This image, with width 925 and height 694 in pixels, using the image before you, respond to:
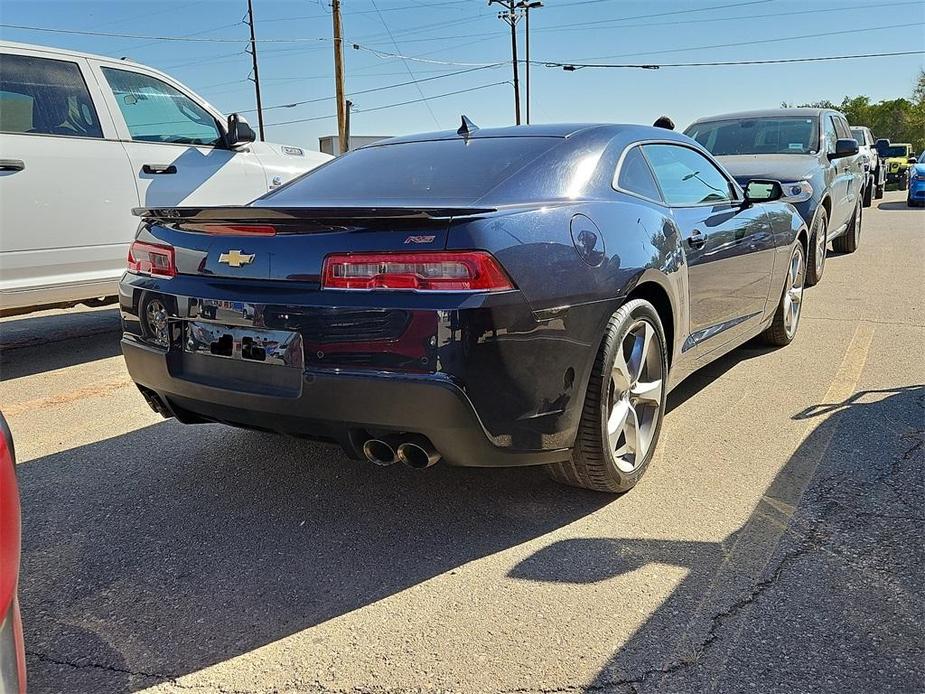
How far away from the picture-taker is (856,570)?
2.57 metres

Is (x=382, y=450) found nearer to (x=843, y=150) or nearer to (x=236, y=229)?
(x=236, y=229)

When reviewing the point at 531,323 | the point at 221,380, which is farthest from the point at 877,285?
the point at 221,380

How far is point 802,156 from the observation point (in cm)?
841

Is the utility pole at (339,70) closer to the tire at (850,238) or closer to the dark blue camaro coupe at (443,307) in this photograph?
the tire at (850,238)

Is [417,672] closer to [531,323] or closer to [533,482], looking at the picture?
[531,323]

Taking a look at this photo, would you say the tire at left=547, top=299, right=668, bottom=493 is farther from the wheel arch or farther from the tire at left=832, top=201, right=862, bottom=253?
the tire at left=832, top=201, right=862, bottom=253

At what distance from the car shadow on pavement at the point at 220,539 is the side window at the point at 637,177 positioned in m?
1.29

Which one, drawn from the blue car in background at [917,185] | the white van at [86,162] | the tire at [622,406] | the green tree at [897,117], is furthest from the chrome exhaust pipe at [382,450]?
the green tree at [897,117]

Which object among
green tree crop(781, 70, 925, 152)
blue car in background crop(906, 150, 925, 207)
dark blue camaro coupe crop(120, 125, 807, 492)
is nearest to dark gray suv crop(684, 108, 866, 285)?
dark blue camaro coupe crop(120, 125, 807, 492)

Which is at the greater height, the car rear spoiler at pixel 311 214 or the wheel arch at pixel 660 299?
the car rear spoiler at pixel 311 214

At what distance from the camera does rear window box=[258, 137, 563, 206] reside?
313 centimetres

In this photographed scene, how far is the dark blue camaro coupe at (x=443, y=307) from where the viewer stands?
98.0 inches

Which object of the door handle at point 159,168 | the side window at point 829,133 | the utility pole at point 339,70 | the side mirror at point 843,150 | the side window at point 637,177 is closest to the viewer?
the side window at point 637,177

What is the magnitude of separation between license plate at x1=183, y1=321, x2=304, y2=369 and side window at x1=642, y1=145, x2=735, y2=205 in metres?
1.94
